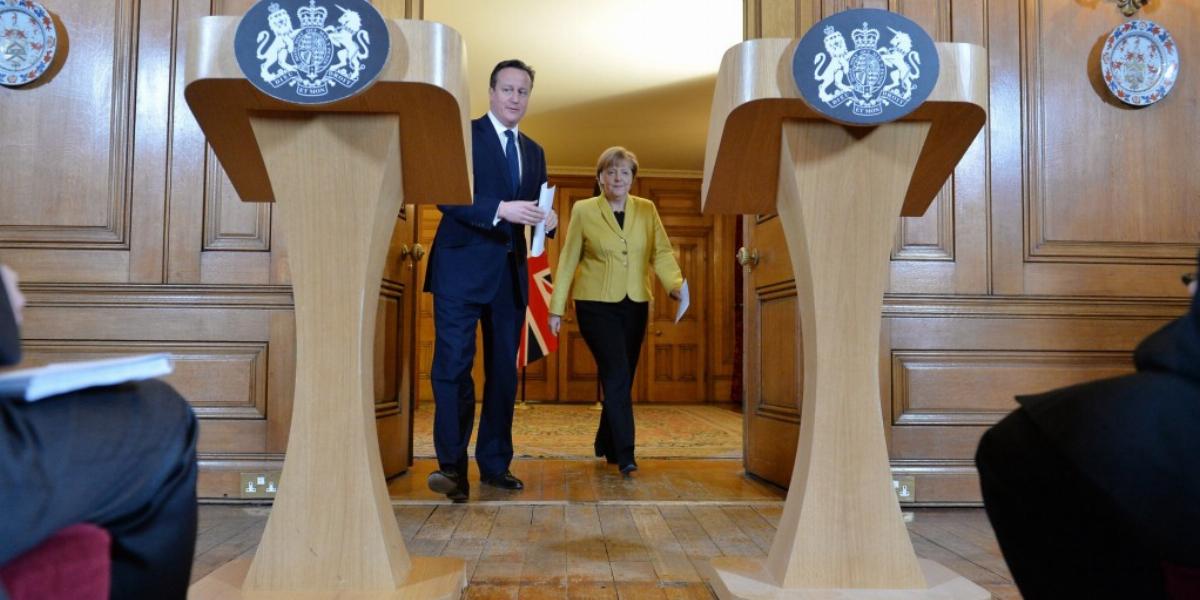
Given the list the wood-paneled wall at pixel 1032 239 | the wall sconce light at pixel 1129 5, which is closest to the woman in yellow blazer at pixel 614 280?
the wood-paneled wall at pixel 1032 239

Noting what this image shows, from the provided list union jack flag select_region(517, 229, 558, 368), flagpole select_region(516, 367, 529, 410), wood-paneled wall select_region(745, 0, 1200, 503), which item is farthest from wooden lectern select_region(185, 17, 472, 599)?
flagpole select_region(516, 367, 529, 410)

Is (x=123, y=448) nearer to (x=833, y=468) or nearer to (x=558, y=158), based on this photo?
(x=833, y=468)

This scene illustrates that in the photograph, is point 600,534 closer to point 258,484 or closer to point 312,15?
point 258,484

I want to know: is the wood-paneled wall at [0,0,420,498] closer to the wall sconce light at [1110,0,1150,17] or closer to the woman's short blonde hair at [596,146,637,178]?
the woman's short blonde hair at [596,146,637,178]

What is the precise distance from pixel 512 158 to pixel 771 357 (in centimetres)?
114

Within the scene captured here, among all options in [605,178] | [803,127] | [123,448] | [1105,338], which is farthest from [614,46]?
[123,448]

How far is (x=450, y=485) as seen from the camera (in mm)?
2484

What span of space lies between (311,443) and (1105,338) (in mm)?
2349

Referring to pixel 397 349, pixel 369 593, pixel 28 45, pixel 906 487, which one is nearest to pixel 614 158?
pixel 397 349

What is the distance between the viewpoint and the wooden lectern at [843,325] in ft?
4.61

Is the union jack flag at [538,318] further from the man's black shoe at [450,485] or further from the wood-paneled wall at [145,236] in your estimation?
the wood-paneled wall at [145,236]

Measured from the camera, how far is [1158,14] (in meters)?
2.65

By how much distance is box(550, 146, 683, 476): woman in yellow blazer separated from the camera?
326 cm

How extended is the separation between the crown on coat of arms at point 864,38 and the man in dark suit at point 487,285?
4.09 feet
